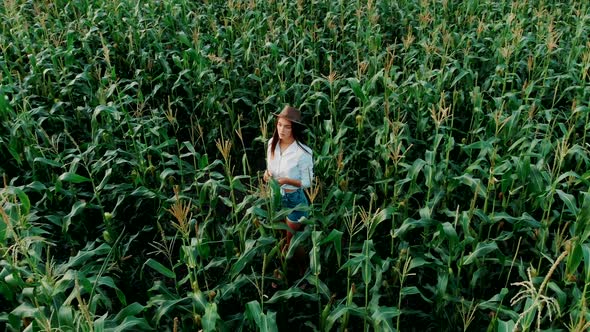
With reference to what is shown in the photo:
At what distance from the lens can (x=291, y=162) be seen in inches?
169

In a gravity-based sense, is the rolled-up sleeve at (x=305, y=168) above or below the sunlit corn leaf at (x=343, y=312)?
above

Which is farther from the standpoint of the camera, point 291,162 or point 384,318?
point 291,162

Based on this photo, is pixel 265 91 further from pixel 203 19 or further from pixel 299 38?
pixel 203 19

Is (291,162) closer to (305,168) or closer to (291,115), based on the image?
(305,168)

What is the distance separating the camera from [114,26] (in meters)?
8.14

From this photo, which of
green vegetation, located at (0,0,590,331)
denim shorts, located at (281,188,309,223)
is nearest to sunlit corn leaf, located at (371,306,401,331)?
green vegetation, located at (0,0,590,331)

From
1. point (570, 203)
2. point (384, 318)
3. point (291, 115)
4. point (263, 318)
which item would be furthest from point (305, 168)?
point (570, 203)

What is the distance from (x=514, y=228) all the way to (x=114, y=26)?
661cm

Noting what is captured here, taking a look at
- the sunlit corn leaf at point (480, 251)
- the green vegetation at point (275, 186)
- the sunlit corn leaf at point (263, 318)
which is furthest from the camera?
the sunlit corn leaf at point (480, 251)

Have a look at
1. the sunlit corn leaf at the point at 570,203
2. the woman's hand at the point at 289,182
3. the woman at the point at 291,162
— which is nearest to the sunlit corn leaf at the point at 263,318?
the woman at the point at 291,162

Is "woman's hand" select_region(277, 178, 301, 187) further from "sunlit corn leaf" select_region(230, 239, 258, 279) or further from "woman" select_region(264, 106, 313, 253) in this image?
"sunlit corn leaf" select_region(230, 239, 258, 279)

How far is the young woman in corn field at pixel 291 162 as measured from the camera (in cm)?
422

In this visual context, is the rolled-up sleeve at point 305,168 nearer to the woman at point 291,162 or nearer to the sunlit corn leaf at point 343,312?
the woman at point 291,162

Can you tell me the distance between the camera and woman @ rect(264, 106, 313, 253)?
4219mm
